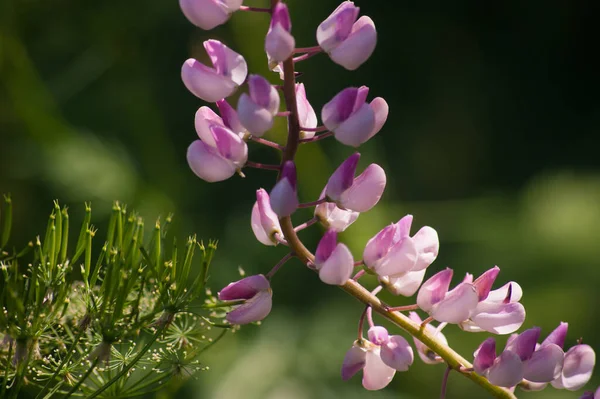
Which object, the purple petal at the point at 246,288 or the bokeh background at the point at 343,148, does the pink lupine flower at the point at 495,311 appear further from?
the bokeh background at the point at 343,148

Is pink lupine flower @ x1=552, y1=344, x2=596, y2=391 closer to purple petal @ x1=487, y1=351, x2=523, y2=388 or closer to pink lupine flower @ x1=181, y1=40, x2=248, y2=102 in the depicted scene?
purple petal @ x1=487, y1=351, x2=523, y2=388

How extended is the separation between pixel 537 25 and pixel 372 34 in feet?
4.76

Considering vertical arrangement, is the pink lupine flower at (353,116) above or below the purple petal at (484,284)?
above

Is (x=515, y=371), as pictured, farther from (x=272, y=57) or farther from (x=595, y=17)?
(x=595, y=17)

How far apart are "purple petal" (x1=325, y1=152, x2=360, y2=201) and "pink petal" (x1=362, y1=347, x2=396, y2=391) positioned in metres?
0.06

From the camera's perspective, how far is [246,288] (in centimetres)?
26

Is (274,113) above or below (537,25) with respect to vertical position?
above

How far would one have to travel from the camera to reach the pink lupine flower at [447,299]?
0.26 m

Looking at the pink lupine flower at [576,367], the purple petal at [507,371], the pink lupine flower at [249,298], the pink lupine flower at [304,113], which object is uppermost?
the pink lupine flower at [304,113]

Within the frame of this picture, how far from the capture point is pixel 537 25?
63.0 inches

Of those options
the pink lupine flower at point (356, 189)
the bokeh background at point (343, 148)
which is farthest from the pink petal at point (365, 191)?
the bokeh background at point (343, 148)

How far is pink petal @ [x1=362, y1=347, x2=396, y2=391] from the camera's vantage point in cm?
27

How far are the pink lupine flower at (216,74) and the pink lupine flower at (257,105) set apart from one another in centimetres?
2

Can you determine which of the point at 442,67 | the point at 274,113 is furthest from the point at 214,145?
the point at 442,67
